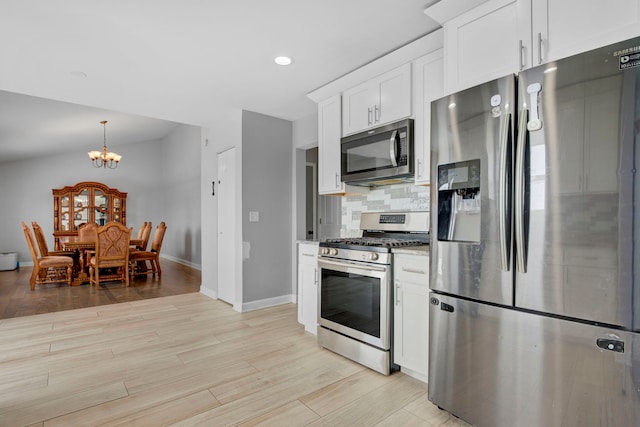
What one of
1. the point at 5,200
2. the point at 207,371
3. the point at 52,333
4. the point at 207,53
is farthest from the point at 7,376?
the point at 5,200

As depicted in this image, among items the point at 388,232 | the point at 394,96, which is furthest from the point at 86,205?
the point at 394,96

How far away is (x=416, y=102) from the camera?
2541 mm

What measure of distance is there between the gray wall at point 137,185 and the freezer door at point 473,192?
252 inches

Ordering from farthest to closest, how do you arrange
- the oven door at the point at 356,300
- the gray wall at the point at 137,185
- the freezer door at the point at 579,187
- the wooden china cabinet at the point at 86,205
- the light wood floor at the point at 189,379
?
1. the wooden china cabinet at the point at 86,205
2. the gray wall at the point at 137,185
3. the oven door at the point at 356,300
4. the light wood floor at the point at 189,379
5. the freezer door at the point at 579,187

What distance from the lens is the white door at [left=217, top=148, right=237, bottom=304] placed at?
166 inches

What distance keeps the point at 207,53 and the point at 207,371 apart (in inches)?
95.7

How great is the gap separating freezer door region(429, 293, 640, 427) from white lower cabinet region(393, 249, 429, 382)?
0.25 meters

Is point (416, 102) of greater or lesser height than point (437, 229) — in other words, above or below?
above

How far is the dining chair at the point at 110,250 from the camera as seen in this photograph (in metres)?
5.42

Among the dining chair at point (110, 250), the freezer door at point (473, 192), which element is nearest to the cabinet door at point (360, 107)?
the freezer door at point (473, 192)

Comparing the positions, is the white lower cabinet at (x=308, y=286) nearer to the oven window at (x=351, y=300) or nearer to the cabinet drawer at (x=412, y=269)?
the oven window at (x=351, y=300)

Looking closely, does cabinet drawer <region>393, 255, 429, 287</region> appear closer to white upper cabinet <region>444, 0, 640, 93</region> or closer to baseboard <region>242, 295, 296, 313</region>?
white upper cabinet <region>444, 0, 640, 93</region>

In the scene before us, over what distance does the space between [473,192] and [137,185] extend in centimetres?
930

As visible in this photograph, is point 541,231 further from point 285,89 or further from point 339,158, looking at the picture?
point 285,89
